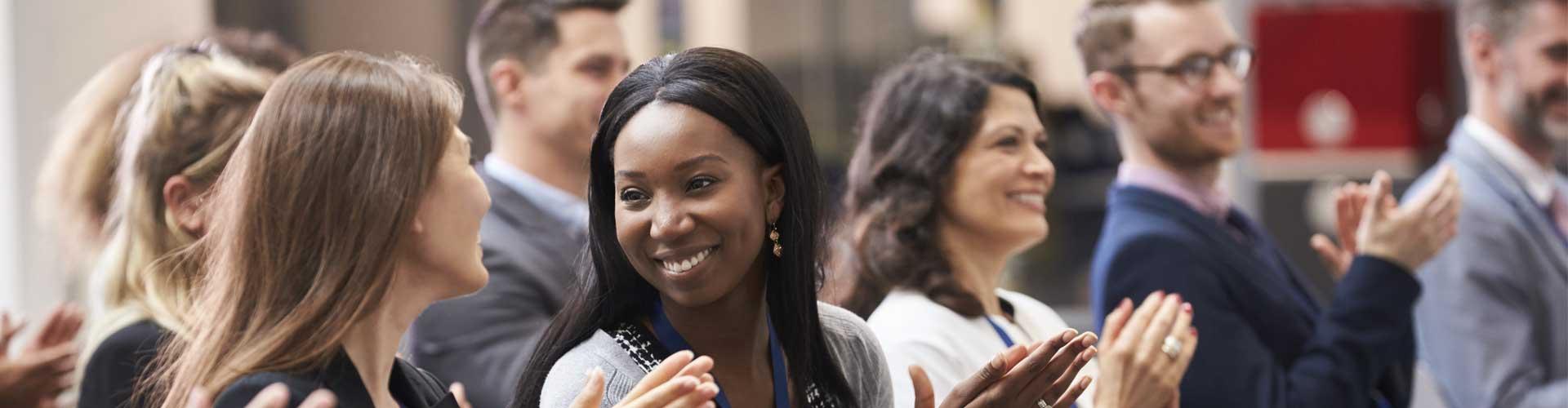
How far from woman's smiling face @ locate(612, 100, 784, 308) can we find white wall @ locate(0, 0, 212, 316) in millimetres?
3400

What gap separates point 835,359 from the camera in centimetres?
180

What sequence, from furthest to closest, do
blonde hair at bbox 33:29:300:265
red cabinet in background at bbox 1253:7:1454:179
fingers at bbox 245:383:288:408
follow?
red cabinet in background at bbox 1253:7:1454:179 < blonde hair at bbox 33:29:300:265 < fingers at bbox 245:383:288:408

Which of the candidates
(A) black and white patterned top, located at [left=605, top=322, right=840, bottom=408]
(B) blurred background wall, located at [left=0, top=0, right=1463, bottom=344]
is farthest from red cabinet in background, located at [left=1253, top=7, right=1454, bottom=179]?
(A) black and white patterned top, located at [left=605, top=322, right=840, bottom=408]

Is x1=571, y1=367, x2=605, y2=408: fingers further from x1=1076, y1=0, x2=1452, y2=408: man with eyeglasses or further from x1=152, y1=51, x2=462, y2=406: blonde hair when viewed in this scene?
x1=1076, y1=0, x2=1452, y2=408: man with eyeglasses

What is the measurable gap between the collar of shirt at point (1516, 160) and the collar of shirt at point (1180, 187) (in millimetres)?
1005

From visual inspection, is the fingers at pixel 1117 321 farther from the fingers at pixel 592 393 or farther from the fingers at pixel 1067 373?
the fingers at pixel 592 393

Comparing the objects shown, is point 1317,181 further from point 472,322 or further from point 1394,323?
point 472,322

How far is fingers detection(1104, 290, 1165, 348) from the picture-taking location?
85.9 inches

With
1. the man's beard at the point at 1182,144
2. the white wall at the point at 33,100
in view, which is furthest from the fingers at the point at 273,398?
the white wall at the point at 33,100

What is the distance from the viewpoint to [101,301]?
8.02 feet

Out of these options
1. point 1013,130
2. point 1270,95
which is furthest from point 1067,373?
point 1270,95

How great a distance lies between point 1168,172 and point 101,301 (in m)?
1.67

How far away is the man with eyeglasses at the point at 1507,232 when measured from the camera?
10.5ft

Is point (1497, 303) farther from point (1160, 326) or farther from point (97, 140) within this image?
point (97, 140)
